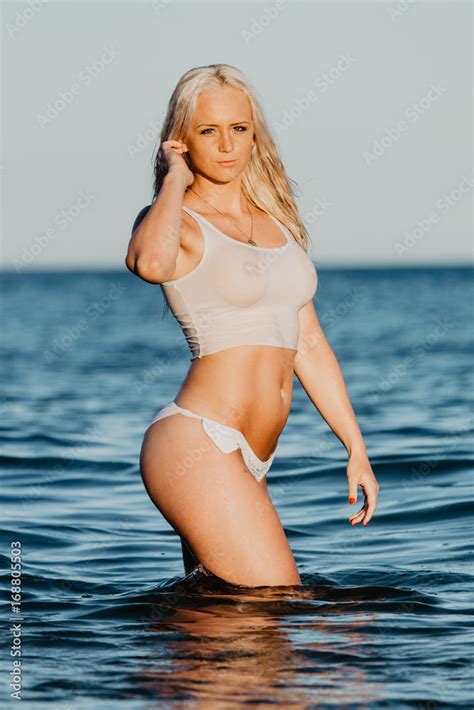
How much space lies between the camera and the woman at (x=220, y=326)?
5297 millimetres

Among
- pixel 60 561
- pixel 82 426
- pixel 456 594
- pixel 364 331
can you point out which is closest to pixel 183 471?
pixel 456 594

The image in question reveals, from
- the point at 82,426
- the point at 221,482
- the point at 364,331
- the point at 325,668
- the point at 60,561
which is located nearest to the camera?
the point at 325,668

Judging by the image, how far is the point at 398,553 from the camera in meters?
7.86

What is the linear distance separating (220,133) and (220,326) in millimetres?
906

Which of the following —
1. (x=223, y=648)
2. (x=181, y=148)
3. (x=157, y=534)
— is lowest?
(x=157, y=534)

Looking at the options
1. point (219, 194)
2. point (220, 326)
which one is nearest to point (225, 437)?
point (220, 326)

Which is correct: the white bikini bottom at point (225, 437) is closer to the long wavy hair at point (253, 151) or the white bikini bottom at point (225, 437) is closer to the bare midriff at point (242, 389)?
the bare midriff at point (242, 389)

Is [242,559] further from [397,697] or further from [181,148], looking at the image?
[181,148]

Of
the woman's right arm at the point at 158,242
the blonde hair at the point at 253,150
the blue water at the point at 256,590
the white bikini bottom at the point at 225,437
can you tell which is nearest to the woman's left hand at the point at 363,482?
the blue water at the point at 256,590

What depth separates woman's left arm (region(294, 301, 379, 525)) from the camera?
5.93 metres

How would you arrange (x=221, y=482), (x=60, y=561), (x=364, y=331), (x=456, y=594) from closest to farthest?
(x=221, y=482) < (x=456, y=594) < (x=60, y=561) < (x=364, y=331)

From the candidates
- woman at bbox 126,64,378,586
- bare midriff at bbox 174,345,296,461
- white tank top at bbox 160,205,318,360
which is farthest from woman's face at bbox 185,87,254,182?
bare midriff at bbox 174,345,296,461

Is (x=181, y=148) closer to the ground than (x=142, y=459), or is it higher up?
higher up

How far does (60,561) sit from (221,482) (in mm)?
2859
